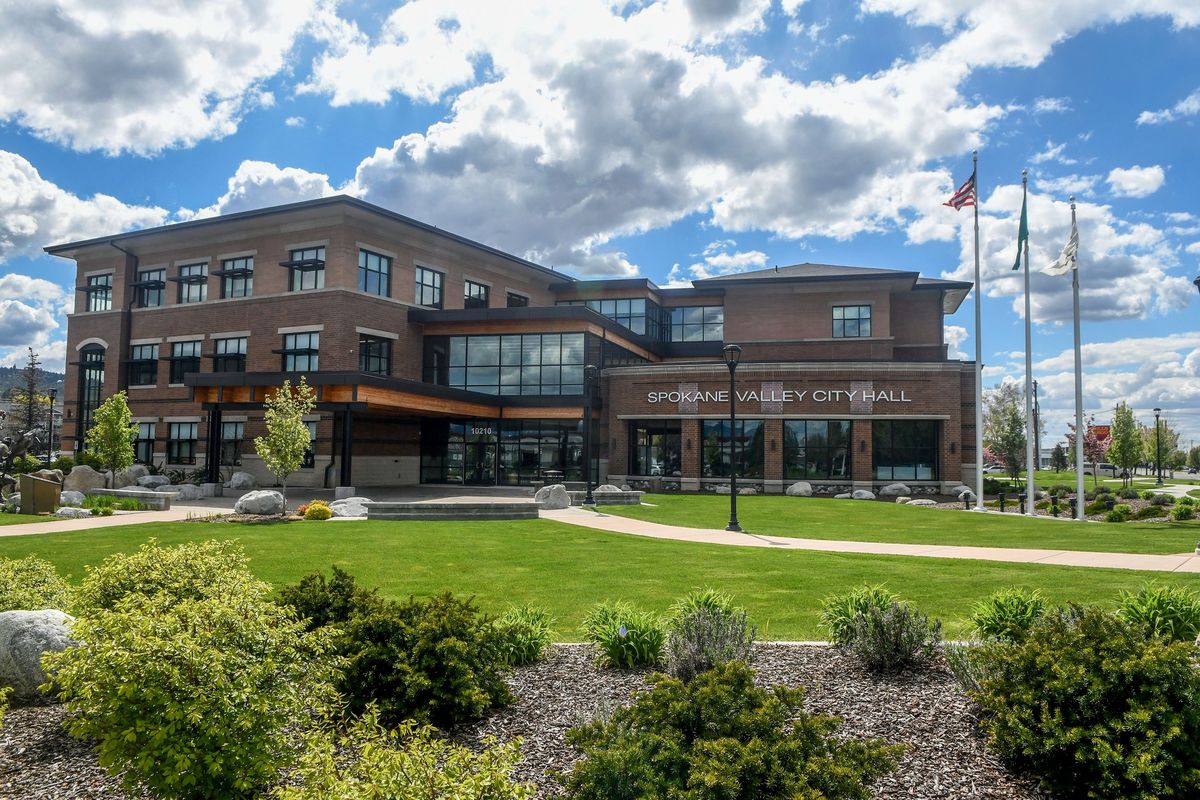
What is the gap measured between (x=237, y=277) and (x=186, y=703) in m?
41.8

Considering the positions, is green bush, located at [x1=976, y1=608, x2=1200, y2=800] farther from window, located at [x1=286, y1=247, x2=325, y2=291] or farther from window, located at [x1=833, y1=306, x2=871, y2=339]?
window, located at [x1=833, y1=306, x2=871, y2=339]

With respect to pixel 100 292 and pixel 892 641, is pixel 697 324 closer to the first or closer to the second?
pixel 100 292

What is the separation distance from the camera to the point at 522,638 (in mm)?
7320

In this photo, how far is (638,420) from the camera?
39.5m

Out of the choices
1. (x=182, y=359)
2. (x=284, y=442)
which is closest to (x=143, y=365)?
(x=182, y=359)

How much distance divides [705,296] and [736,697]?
48.1 metres

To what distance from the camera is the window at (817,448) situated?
36688 millimetres

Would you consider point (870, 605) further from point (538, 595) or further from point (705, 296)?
point (705, 296)

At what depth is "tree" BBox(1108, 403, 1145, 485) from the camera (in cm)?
5175

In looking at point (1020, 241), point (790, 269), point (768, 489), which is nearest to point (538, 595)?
point (1020, 241)

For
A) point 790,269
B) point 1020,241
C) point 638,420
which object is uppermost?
point 790,269

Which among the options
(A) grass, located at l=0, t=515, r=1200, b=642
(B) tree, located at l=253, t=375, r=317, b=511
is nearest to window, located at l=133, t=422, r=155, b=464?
(B) tree, located at l=253, t=375, r=317, b=511

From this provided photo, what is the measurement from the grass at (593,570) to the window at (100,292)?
34.3 metres

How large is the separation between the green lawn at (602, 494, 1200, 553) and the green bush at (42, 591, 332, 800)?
52.6ft
